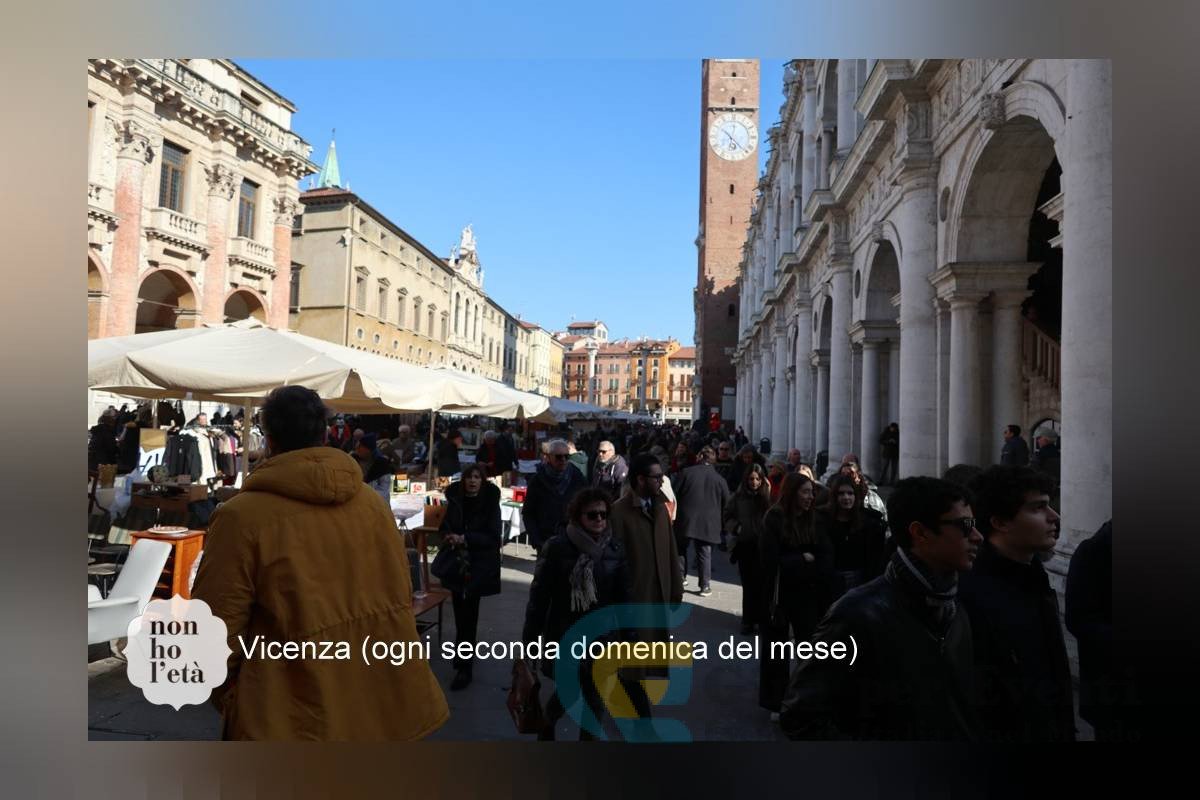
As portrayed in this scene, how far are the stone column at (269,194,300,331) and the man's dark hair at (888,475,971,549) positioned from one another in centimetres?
1309

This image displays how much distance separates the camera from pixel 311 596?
2.48m

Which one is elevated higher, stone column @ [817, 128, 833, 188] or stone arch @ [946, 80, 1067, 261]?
stone column @ [817, 128, 833, 188]

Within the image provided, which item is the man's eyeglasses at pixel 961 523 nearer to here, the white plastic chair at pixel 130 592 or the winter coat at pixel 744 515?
the winter coat at pixel 744 515

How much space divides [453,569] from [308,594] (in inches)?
116

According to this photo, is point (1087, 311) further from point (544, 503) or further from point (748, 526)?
point (544, 503)

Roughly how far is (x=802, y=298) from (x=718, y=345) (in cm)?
3366

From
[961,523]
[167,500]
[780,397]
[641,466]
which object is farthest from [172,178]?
[780,397]

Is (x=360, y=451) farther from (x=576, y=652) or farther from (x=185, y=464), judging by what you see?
(x=185, y=464)

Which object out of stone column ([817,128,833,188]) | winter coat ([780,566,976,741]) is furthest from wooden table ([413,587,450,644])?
stone column ([817,128,833,188])

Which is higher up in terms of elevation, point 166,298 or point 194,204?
point 194,204

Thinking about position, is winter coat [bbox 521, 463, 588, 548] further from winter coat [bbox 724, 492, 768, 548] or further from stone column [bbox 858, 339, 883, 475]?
stone column [bbox 858, 339, 883, 475]

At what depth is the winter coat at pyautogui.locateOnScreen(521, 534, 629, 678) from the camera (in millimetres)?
3941

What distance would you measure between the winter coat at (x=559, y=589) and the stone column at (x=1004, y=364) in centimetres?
753

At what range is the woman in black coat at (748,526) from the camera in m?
6.39
